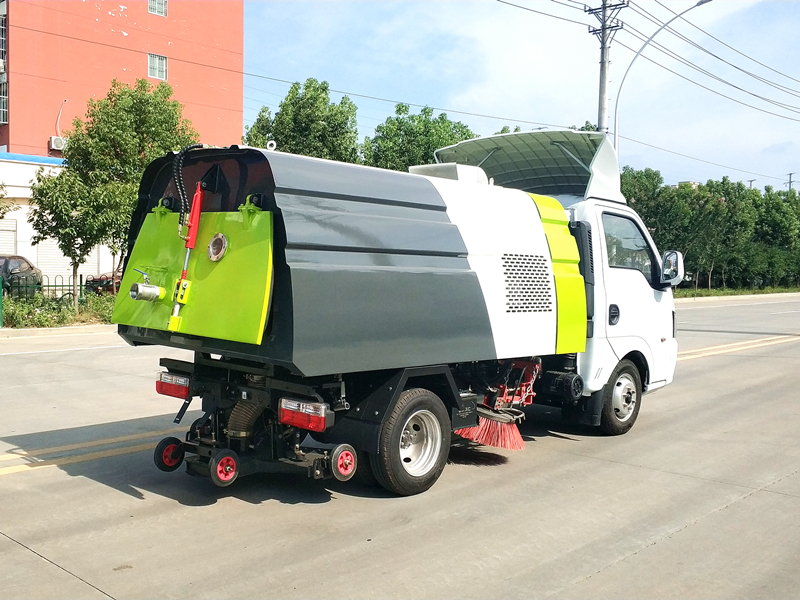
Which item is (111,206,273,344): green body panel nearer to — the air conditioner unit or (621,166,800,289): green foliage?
the air conditioner unit

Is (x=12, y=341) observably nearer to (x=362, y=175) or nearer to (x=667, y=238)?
(x=362, y=175)

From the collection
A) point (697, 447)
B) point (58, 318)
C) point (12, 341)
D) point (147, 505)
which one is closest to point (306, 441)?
point (147, 505)

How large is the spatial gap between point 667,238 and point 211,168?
1499 inches

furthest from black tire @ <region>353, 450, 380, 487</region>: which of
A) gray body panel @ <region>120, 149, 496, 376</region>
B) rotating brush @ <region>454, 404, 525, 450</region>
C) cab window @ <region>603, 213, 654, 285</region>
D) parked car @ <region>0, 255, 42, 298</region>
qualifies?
parked car @ <region>0, 255, 42, 298</region>

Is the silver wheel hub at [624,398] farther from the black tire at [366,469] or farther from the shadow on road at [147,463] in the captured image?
the black tire at [366,469]

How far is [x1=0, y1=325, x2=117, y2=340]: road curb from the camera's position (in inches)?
700

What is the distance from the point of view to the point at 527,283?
6809 millimetres

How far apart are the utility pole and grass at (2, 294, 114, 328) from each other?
14243mm

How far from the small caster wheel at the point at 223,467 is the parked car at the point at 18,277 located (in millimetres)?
17025

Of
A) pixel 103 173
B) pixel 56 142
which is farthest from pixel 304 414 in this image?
pixel 56 142

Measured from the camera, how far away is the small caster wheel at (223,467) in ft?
17.5

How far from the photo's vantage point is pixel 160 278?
19.1 ft

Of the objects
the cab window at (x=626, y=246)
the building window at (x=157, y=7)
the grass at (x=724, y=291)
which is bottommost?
the grass at (x=724, y=291)

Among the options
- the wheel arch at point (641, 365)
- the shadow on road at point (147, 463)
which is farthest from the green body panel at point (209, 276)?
the wheel arch at point (641, 365)
